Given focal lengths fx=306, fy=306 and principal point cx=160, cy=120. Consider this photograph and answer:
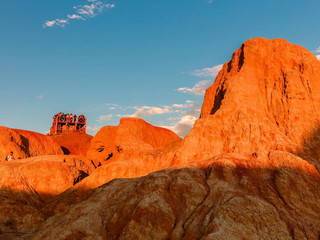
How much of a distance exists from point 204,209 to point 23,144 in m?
39.8

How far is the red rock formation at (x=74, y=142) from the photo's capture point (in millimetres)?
74700

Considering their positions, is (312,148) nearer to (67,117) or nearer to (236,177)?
(236,177)

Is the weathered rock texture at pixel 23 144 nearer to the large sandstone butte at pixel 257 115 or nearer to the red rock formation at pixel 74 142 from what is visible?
the red rock formation at pixel 74 142

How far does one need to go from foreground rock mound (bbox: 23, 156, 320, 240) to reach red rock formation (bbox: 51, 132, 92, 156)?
180 ft

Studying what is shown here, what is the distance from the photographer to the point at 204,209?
1731 centimetres

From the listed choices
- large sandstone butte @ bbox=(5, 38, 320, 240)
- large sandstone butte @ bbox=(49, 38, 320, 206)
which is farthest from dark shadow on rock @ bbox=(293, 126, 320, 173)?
large sandstone butte @ bbox=(5, 38, 320, 240)

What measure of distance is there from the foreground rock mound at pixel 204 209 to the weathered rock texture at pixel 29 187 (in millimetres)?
10173

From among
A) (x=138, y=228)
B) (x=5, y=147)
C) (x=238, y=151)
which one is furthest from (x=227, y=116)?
(x=5, y=147)

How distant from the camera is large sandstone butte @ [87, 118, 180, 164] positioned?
4934 centimetres

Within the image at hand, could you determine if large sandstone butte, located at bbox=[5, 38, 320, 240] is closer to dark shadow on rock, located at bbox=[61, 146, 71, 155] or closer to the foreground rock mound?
the foreground rock mound

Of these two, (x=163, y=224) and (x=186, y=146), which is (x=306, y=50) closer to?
(x=186, y=146)

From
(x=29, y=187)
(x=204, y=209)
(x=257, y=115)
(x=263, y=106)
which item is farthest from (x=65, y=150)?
(x=204, y=209)

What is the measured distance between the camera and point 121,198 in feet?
66.9

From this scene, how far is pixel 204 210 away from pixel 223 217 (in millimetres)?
1840
